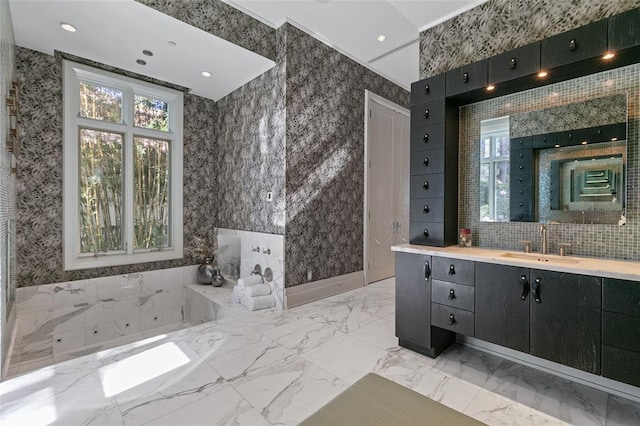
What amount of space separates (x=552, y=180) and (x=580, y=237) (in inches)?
19.1

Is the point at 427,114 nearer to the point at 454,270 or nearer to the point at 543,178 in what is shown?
the point at 543,178

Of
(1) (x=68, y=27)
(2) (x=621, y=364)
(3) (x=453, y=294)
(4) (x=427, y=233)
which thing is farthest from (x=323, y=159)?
(2) (x=621, y=364)

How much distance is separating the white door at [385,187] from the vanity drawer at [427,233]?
1.76 meters

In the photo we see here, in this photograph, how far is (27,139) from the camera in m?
3.31

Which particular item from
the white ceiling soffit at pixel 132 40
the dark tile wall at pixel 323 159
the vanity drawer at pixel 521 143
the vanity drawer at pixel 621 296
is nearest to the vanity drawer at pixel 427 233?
the vanity drawer at pixel 521 143

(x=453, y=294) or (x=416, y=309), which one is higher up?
(x=453, y=294)

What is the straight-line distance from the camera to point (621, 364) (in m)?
1.67

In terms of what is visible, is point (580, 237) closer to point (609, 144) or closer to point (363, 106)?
point (609, 144)

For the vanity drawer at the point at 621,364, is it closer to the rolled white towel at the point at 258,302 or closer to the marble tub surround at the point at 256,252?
the marble tub surround at the point at 256,252

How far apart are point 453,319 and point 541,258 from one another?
80cm

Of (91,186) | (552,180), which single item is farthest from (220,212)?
(552,180)

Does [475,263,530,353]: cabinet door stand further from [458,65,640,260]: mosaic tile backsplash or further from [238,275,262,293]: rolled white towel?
[238,275,262,293]: rolled white towel

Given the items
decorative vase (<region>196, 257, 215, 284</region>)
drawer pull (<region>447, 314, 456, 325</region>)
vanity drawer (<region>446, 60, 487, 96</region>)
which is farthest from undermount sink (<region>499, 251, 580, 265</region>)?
decorative vase (<region>196, 257, 215, 284</region>)

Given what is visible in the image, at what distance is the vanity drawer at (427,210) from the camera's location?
8.70 ft
